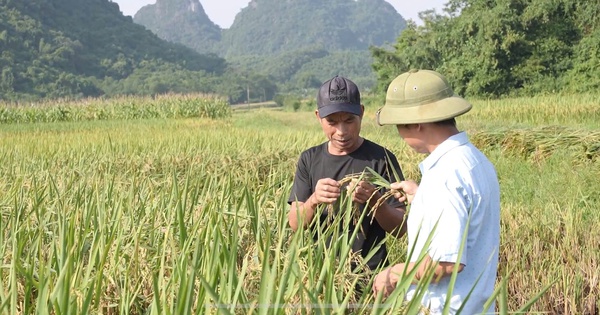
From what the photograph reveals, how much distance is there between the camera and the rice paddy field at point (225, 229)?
141cm

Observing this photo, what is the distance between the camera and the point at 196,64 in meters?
128

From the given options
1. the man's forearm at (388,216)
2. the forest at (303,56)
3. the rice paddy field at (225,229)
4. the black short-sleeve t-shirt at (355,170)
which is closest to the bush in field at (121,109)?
the forest at (303,56)

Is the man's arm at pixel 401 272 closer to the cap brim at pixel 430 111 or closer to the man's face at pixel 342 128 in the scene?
the cap brim at pixel 430 111

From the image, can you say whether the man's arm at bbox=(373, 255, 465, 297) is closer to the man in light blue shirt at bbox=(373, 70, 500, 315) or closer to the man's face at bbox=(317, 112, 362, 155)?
the man in light blue shirt at bbox=(373, 70, 500, 315)

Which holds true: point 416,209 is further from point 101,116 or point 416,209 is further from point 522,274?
point 101,116

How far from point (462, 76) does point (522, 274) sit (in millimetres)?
25210

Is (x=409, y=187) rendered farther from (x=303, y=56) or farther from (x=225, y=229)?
(x=303, y=56)

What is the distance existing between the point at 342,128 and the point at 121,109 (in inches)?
894

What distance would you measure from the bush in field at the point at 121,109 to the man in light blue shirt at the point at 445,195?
866 inches

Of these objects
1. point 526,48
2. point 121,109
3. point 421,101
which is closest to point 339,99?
point 421,101

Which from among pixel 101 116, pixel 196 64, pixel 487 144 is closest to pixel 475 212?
pixel 487 144

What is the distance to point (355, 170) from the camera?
2439 millimetres

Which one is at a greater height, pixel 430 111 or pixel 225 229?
pixel 430 111

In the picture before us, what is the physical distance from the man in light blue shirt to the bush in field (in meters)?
22.0
